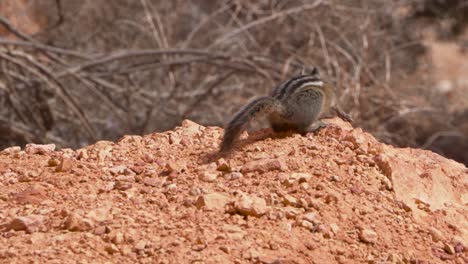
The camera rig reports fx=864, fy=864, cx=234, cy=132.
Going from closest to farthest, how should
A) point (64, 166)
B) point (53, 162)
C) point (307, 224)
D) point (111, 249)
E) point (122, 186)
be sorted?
point (111, 249) < point (307, 224) < point (122, 186) < point (64, 166) < point (53, 162)

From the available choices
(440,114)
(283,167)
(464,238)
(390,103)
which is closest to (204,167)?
(283,167)

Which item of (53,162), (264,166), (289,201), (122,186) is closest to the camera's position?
(289,201)

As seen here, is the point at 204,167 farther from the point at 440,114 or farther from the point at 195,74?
the point at 440,114

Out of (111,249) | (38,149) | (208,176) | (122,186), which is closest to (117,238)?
(111,249)

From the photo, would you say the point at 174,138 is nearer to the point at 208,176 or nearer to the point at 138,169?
the point at 138,169

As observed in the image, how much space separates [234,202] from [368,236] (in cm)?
65

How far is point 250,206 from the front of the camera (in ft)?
13.4

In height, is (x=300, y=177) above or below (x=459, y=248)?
above

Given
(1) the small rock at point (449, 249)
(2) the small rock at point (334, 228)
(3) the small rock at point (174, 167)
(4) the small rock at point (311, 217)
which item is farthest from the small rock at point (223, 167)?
(1) the small rock at point (449, 249)

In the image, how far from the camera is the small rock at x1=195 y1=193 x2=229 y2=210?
161 inches

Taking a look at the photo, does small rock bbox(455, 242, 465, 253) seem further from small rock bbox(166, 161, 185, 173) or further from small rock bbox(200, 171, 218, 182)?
small rock bbox(166, 161, 185, 173)

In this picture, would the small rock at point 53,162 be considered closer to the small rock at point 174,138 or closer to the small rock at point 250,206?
the small rock at point 174,138

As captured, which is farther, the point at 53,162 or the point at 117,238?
the point at 53,162

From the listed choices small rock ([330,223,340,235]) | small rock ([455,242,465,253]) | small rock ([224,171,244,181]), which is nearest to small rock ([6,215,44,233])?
small rock ([224,171,244,181])
